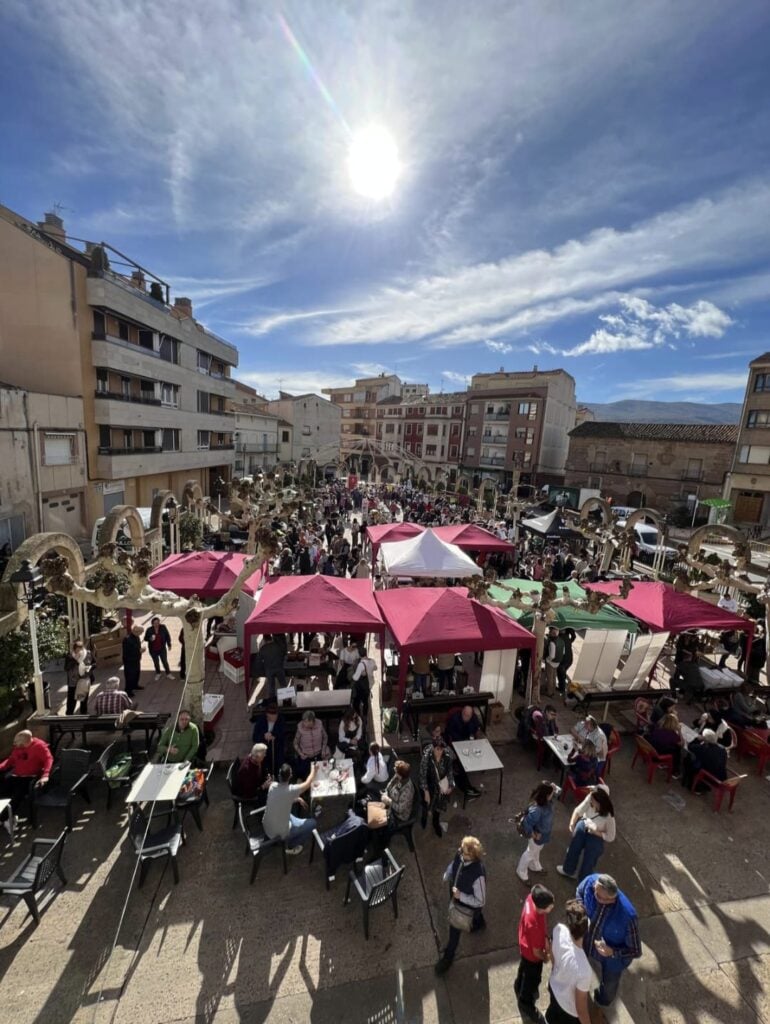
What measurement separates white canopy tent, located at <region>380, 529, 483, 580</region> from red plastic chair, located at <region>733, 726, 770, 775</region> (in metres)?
6.44

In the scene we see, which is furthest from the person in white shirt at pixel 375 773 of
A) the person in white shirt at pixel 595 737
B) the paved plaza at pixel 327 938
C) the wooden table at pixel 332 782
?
the person in white shirt at pixel 595 737

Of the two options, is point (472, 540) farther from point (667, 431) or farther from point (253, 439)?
point (253, 439)

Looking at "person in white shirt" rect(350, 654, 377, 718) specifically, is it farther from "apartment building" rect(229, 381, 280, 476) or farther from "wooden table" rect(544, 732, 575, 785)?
"apartment building" rect(229, 381, 280, 476)

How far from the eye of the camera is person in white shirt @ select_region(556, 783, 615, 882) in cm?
517

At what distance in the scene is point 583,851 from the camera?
5438 mm

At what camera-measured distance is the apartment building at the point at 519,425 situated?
163 ft

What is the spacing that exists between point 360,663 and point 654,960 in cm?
538

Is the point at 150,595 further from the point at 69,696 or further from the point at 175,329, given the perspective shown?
the point at 175,329

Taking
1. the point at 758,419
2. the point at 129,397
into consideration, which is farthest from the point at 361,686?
the point at 758,419

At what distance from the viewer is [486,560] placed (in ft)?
60.7

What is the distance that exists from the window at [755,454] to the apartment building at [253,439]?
138 ft

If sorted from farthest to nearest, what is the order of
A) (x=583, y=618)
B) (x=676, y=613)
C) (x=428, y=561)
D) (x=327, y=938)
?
(x=428, y=561) → (x=676, y=613) → (x=583, y=618) → (x=327, y=938)

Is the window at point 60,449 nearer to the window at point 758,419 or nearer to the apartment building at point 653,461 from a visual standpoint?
the apartment building at point 653,461

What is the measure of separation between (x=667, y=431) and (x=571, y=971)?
46307 mm
